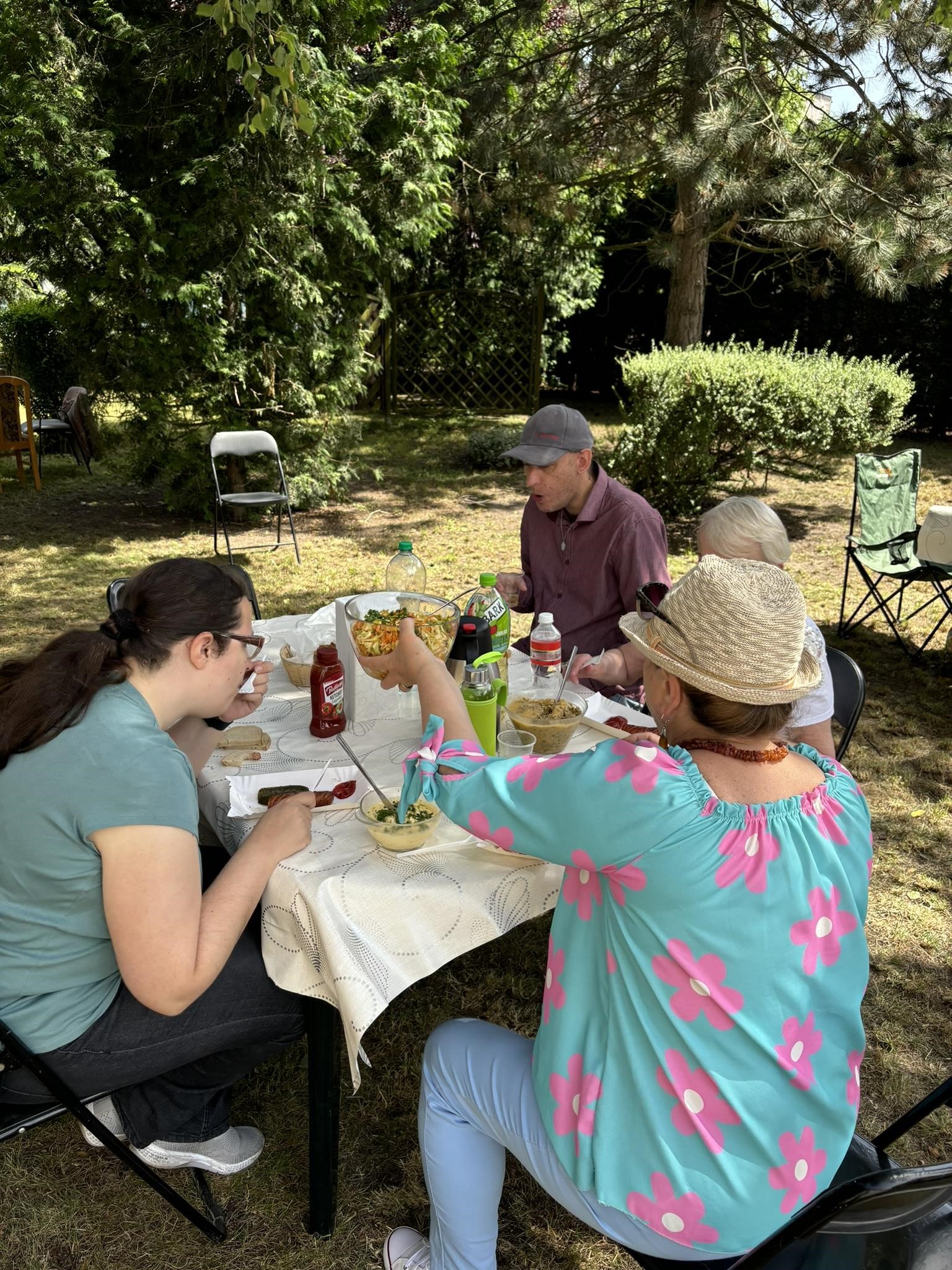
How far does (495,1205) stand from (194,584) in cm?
125

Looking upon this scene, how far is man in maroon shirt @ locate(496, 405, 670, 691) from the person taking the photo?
3168mm

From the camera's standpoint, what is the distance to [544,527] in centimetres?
339

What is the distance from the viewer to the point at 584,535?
3266mm

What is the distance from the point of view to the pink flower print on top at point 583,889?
4.60 feet

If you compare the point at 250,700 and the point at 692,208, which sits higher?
the point at 692,208

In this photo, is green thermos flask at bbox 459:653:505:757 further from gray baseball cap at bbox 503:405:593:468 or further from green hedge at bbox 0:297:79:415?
green hedge at bbox 0:297:79:415

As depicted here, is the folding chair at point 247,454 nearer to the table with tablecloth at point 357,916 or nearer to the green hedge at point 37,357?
the green hedge at point 37,357

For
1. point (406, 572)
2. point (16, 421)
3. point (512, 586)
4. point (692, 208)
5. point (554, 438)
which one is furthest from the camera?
point (16, 421)

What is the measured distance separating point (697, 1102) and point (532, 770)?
1.69ft

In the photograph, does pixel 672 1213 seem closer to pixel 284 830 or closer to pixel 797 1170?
pixel 797 1170

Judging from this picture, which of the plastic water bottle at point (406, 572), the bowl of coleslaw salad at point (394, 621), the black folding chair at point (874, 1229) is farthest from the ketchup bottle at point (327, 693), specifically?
the black folding chair at point (874, 1229)

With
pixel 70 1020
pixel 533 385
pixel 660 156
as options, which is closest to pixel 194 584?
pixel 70 1020

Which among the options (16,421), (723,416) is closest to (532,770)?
(723,416)

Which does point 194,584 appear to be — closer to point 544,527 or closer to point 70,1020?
→ point 70,1020
